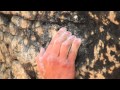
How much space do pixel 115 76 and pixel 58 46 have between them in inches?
15.9

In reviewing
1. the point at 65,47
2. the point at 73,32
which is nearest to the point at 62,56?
the point at 65,47

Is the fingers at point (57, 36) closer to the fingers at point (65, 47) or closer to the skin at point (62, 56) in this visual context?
the skin at point (62, 56)

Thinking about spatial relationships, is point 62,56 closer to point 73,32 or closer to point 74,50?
point 74,50

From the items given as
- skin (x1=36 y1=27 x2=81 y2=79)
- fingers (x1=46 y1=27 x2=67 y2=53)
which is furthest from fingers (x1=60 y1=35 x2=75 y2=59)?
fingers (x1=46 y1=27 x2=67 y2=53)

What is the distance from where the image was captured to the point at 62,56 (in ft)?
7.02

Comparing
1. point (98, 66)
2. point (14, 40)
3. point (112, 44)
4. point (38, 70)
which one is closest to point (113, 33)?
point (112, 44)

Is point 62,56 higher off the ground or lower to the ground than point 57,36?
lower

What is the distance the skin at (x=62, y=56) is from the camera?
2129 millimetres

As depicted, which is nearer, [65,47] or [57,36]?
[65,47]

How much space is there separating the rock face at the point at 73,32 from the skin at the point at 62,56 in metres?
0.05

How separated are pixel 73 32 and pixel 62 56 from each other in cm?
19

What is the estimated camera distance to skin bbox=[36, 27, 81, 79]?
2129 mm

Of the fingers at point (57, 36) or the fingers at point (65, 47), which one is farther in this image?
the fingers at point (57, 36)

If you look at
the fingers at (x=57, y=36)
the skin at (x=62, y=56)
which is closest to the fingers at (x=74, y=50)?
the skin at (x=62, y=56)
